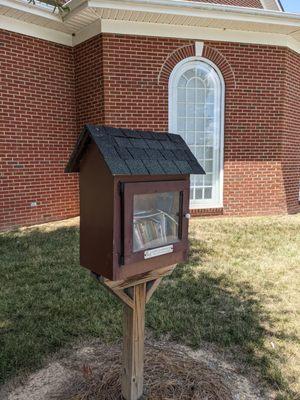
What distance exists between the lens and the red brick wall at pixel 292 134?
7902 mm

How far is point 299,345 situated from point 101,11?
6001 mm

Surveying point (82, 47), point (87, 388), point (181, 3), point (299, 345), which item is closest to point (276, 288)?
point (299, 345)

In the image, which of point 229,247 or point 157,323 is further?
point 229,247

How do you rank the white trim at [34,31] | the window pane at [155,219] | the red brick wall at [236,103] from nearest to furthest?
1. the window pane at [155,219]
2. the white trim at [34,31]
3. the red brick wall at [236,103]

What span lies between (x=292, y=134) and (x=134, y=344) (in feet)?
24.4

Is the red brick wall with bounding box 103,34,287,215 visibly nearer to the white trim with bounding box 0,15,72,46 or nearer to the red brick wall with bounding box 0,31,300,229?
the red brick wall with bounding box 0,31,300,229

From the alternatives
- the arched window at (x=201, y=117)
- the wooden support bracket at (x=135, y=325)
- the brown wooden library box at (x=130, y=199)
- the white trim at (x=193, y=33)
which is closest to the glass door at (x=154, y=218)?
the brown wooden library box at (x=130, y=199)

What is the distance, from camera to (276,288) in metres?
4.05

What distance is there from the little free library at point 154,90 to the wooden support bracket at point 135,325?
193 inches

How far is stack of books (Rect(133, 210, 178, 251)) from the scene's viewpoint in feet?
6.11

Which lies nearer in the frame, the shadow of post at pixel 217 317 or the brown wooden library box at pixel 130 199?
the brown wooden library box at pixel 130 199

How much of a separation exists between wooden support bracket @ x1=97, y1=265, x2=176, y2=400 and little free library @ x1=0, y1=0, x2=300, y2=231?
16.1ft

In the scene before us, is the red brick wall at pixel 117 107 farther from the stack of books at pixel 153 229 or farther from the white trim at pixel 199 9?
the stack of books at pixel 153 229

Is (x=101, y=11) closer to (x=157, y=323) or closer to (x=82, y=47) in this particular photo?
(x=82, y=47)
